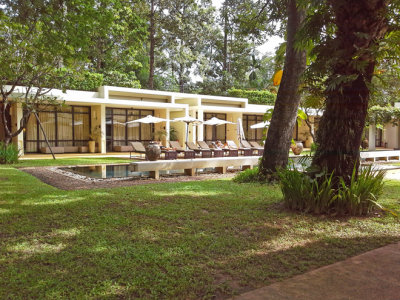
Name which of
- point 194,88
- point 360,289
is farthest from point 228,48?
point 360,289

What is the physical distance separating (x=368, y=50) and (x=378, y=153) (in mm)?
11959

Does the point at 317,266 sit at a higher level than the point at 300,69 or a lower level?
lower

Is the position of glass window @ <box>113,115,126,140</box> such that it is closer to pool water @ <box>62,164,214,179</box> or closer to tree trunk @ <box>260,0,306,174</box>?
pool water @ <box>62,164,214,179</box>

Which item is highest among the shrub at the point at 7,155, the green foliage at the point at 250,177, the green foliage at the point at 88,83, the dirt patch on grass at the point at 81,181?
the green foliage at the point at 88,83

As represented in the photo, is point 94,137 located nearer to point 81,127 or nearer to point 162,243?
point 81,127

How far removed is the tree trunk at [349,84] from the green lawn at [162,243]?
1.01 m

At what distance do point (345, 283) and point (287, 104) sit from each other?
5978mm

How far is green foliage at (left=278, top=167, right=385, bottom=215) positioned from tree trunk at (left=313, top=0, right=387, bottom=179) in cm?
19

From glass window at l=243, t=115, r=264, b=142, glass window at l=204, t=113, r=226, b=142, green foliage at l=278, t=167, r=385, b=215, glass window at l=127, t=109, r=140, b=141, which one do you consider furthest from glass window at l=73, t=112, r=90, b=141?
green foliage at l=278, t=167, r=385, b=215

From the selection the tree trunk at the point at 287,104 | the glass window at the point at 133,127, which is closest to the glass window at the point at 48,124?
the glass window at the point at 133,127

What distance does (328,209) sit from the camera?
5383mm

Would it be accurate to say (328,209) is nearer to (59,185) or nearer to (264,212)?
(264,212)

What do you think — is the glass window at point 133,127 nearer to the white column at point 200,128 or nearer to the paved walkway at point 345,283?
the white column at point 200,128

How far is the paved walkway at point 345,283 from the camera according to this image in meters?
2.77
